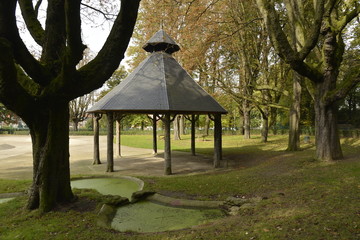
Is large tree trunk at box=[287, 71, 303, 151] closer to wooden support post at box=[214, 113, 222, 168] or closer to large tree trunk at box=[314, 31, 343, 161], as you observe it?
large tree trunk at box=[314, 31, 343, 161]

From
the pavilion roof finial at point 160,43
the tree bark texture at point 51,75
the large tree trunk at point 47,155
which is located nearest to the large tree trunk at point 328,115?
the pavilion roof finial at point 160,43

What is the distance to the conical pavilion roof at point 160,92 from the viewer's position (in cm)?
1080

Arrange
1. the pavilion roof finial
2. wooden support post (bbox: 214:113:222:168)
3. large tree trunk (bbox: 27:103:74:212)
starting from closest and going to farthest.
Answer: large tree trunk (bbox: 27:103:74:212), wooden support post (bbox: 214:113:222:168), the pavilion roof finial

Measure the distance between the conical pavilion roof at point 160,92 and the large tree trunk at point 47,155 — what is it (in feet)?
15.3

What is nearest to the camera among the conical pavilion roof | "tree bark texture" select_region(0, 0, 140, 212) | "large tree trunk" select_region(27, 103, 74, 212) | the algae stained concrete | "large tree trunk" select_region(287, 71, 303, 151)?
"tree bark texture" select_region(0, 0, 140, 212)

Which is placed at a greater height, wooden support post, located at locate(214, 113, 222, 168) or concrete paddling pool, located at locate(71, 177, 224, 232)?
wooden support post, located at locate(214, 113, 222, 168)

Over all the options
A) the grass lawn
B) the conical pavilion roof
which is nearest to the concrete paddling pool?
the grass lawn

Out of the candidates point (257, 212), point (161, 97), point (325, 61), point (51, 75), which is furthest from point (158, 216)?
point (325, 61)

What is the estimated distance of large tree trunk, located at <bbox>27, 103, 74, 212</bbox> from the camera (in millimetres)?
5793

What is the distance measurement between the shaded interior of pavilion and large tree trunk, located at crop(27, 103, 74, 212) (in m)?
4.67

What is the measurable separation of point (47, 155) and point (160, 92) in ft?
20.6

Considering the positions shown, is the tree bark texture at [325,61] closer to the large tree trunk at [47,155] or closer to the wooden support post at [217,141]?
the wooden support post at [217,141]

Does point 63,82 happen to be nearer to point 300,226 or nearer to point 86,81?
point 86,81

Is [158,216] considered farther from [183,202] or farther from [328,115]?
[328,115]
